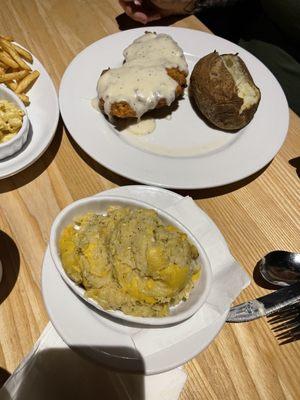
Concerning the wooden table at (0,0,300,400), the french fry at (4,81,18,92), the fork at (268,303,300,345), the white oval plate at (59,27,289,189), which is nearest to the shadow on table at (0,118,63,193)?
the wooden table at (0,0,300,400)

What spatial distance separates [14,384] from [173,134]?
106cm

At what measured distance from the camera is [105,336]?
0.96 metres

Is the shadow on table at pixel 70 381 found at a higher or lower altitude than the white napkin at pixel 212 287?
lower

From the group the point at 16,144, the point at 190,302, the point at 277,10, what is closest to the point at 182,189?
the point at 190,302

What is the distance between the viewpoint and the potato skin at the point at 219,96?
1.48m

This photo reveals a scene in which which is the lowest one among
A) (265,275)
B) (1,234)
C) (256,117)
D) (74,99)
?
(265,275)

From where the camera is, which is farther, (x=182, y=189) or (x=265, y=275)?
(x=182, y=189)

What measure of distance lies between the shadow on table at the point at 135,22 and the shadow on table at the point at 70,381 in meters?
1.67

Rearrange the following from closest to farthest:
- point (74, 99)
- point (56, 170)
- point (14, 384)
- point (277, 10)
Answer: point (14, 384), point (56, 170), point (74, 99), point (277, 10)

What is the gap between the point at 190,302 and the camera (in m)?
0.98

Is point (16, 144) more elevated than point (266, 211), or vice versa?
point (16, 144)

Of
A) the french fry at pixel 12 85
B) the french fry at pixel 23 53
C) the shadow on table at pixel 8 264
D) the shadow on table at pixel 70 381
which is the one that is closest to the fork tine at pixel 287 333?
the shadow on table at pixel 70 381

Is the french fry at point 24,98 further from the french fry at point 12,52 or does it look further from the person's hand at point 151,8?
the person's hand at point 151,8

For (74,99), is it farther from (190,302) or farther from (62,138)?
(190,302)
